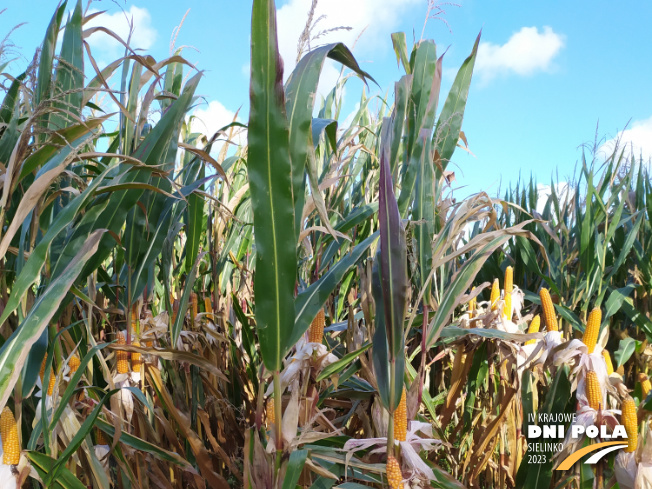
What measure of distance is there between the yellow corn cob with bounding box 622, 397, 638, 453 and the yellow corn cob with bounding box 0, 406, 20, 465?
1.29 meters

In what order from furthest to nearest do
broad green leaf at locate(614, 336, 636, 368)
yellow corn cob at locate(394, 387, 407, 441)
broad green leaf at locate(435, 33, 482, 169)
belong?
broad green leaf at locate(614, 336, 636, 368) → broad green leaf at locate(435, 33, 482, 169) → yellow corn cob at locate(394, 387, 407, 441)

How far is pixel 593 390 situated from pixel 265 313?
905 millimetres

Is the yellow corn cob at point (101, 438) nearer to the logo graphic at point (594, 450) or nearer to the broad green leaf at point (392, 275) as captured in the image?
the broad green leaf at point (392, 275)

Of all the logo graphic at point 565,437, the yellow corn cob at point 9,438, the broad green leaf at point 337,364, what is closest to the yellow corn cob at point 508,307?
the logo graphic at point 565,437

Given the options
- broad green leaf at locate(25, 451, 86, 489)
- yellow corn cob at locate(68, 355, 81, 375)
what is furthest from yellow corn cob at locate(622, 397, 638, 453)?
yellow corn cob at locate(68, 355, 81, 375)

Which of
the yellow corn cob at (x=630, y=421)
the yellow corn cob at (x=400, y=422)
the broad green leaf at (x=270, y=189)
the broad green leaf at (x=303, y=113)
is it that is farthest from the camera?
the yellow corn cob at (x=630, y=421)

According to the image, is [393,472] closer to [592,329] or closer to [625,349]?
[592,329]

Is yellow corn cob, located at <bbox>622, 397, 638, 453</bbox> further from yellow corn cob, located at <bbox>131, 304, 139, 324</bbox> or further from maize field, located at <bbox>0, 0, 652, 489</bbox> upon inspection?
yellow corn cob, located at <bbox>131, 304, 139, 324</bbox>

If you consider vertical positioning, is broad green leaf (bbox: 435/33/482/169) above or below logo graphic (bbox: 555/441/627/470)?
above

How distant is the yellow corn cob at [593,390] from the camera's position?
118 cm

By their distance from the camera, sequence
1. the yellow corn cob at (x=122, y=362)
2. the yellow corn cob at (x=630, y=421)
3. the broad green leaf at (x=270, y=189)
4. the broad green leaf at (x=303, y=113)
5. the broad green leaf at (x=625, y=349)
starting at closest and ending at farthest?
the broad green leaf at (x=270, y=189), the broad green leaf at (x=303, y=113), the yellow corn cob at (x=630, y=421), the yellow corn cob at (x=122, y=362), the broad green leaf at (x=625, y=349)

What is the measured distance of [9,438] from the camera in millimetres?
849

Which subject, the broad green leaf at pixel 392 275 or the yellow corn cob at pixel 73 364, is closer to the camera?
the broad green leaf at pixel 392 275

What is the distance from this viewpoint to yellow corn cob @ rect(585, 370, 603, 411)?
118 cm
